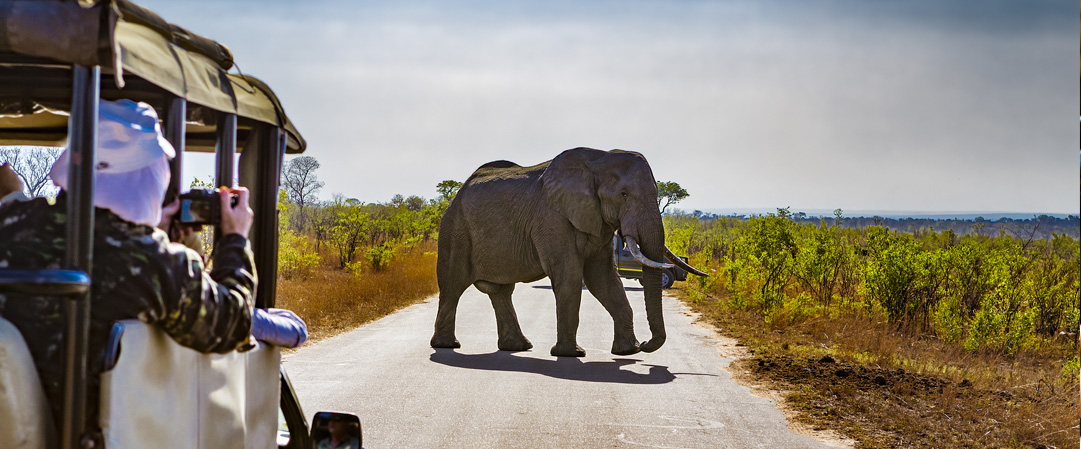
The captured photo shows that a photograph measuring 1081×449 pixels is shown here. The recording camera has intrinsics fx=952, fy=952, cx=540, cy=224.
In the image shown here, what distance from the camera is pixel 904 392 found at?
926cm

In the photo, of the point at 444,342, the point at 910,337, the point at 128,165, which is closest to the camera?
the point at 128,165

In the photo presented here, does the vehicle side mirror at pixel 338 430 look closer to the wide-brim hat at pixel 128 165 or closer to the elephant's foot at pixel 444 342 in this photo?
the wide-brim hat at pixel 128 165

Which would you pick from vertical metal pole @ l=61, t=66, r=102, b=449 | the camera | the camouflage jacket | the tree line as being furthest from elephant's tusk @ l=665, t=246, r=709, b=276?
vertical metal pole @ l=61, t=66, r=102, b=449

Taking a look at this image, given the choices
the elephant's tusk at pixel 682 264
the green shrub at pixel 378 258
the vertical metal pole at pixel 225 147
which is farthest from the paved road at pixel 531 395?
the green shrub at pixel 378 258

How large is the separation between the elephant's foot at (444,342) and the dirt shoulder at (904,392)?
361cm

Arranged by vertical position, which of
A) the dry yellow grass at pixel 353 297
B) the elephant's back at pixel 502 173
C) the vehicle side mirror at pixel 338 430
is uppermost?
the elephant's back at pixel 502 173

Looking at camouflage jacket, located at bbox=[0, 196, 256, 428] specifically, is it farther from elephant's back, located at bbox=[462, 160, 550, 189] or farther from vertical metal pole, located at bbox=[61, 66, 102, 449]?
elephant's back, located at bbox=[462, 160, 550, 189]

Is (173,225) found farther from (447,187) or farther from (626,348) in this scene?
(447,187)

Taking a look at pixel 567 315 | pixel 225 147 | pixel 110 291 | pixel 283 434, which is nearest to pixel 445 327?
pixel 567 315

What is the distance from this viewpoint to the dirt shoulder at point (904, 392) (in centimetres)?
764

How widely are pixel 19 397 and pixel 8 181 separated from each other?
2.01 m

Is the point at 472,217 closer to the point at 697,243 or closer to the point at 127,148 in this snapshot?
the point at 127,148

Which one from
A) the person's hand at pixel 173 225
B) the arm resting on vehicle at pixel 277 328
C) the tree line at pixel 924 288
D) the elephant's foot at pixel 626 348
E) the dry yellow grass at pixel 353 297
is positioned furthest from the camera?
the dry yellow grass at pixel 353 297

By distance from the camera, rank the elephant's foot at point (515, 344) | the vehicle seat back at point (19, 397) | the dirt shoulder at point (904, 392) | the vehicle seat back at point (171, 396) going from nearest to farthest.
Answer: the vehicle seat back at point (19, 397) < the vehicle seat back at point (171, 396) < the dirt shoulder at point (904, 392) < the elephant's foot at point (515, 344)
